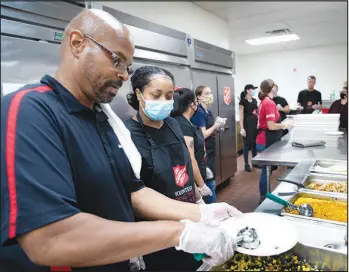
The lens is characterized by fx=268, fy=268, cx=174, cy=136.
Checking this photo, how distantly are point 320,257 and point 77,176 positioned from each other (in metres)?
0.73

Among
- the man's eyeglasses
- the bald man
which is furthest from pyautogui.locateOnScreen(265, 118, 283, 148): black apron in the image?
the man's eyeglasses

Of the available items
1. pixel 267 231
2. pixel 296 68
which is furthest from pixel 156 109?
pixel 296 68

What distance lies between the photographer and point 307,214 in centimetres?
106

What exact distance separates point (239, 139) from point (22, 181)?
288 centimetres

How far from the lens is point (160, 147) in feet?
3.94

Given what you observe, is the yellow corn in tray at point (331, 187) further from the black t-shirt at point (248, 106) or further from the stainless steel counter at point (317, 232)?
the black t-shirt at point (248, 106)

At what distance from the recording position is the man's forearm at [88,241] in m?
0.56

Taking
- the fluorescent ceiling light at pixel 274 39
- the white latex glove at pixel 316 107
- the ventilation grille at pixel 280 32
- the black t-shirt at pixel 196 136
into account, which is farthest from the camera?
the fluorescent ceiling light at pixel 274 39

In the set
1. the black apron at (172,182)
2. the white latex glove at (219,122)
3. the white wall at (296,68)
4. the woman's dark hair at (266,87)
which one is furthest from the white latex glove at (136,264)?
the white wall at (296,68)

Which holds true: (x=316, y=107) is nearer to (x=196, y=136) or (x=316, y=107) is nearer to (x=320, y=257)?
(x=196, y=136)

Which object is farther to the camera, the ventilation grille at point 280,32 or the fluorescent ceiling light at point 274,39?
the fluorescent ceiling light at point 274,39

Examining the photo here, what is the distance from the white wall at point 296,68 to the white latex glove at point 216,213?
743 centimetres

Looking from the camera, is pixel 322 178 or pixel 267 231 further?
pixel 322 178

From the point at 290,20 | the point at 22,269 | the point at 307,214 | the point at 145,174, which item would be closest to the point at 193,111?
the point at 145,174
